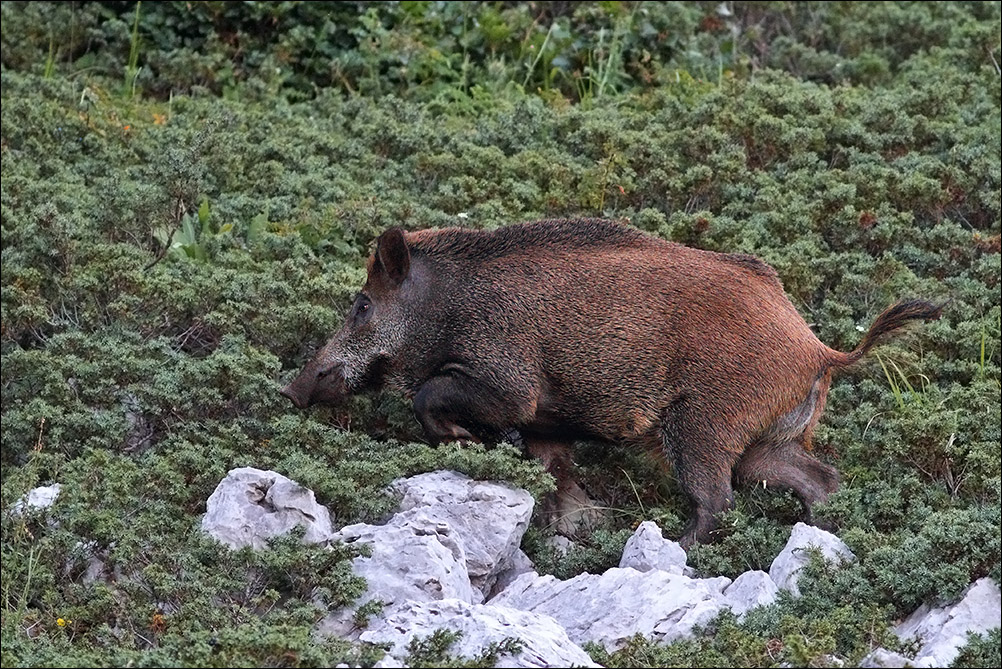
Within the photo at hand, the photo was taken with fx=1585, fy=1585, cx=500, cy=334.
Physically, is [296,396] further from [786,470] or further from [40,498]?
[786,470]

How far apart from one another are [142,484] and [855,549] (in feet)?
9.40

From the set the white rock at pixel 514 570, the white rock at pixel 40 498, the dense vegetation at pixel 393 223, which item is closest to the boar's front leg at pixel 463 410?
the dense vegetation at pixel 393 223

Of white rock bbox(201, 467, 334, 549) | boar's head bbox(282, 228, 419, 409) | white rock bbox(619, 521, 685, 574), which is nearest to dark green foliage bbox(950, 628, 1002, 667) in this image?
white rock bbox(619, 521, 685, 574)

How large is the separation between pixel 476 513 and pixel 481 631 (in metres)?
1.20

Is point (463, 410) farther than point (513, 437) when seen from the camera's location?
No

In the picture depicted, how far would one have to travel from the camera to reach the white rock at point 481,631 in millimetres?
4969

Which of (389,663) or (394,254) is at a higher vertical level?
(394,254)

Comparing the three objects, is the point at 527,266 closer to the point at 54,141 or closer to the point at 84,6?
the point at 54,141

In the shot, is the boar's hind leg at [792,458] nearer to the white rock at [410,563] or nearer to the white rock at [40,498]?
the white rock at [410,563]

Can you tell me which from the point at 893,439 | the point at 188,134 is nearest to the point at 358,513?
the point at 893,439

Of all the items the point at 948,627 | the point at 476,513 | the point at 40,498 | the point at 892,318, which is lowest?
the point at 40,498

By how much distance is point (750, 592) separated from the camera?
19.0 ft

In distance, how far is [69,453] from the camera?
22.9 ft

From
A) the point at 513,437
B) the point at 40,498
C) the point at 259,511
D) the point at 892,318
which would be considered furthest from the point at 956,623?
the point at 40,498
